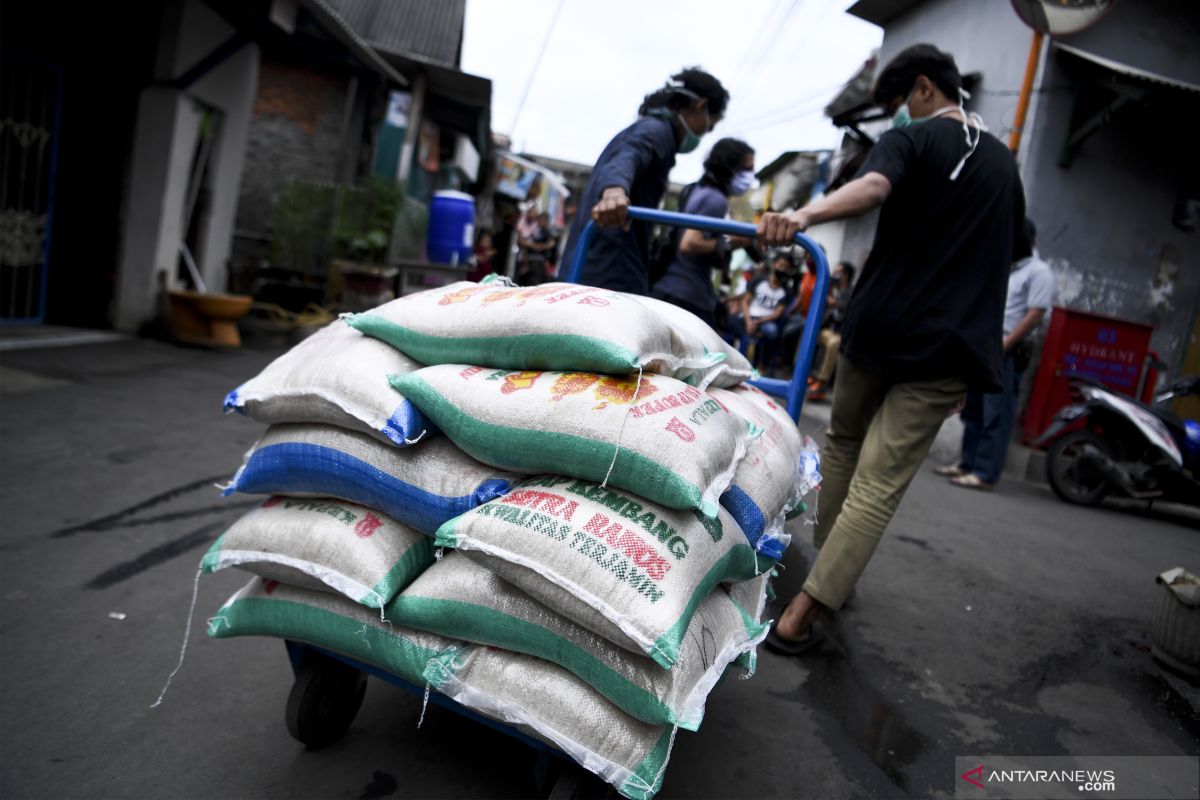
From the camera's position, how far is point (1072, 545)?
4.56 m

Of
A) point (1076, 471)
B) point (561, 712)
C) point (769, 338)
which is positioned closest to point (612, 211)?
point (561, 712)

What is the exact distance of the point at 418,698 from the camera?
2.21 meters

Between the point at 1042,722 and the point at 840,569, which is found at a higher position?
the point at 840,569

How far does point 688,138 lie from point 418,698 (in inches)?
84.9

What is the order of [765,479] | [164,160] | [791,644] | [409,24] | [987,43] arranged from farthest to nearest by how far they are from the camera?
[409,24] → [987,43] → [164,160] → [791,644] → [765,479]

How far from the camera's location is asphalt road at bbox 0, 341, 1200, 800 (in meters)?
1.90

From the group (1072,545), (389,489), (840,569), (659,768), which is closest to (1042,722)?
(840,569)

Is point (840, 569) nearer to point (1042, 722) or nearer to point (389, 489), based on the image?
point (1042, 722)

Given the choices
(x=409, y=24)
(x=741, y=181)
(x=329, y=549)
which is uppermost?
(x=409, y=24)

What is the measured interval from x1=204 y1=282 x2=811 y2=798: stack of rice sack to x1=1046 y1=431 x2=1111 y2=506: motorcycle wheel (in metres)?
4.76

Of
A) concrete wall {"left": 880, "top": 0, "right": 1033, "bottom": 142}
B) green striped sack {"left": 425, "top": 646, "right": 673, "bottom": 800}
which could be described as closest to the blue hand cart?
green striped sack {"left": 425, "top": 646, "right": 673, "bottom": 800}

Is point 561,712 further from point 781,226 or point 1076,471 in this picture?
point 1076,471

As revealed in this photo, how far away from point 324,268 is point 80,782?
33.4 feet

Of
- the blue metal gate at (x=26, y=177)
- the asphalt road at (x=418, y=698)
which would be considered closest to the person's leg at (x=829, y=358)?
the asphalt road at (x=418, y=698)
